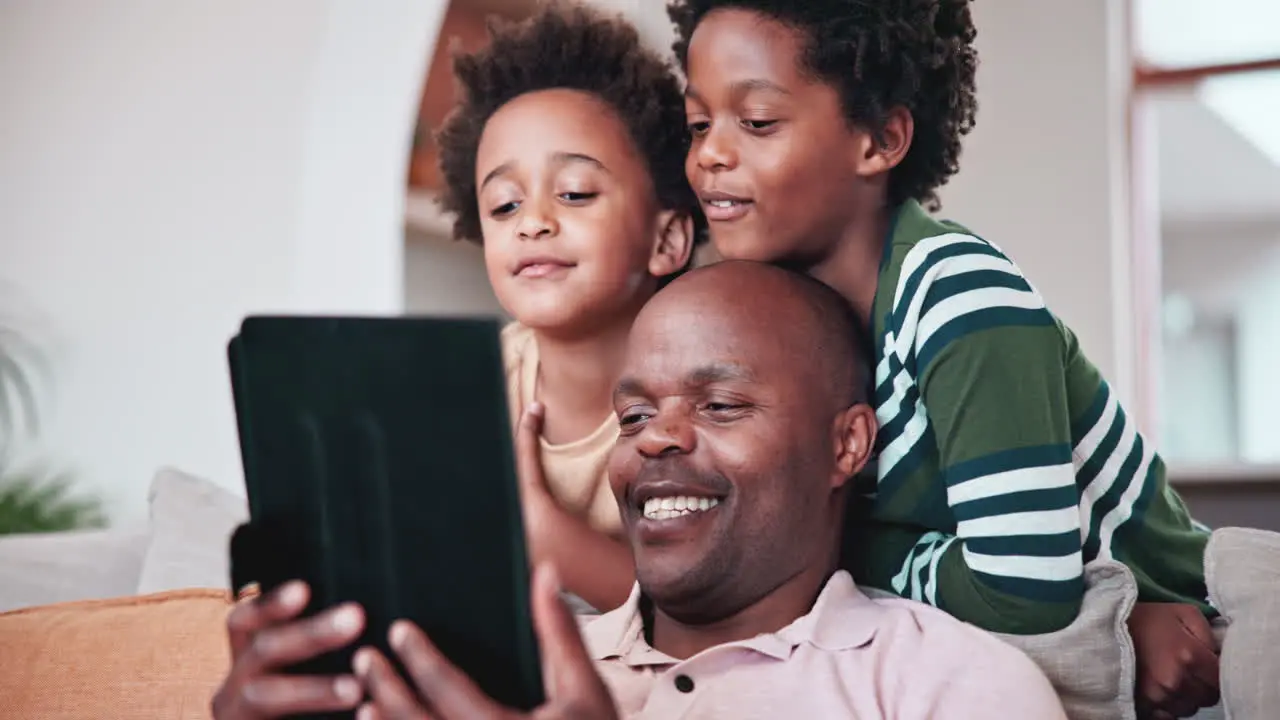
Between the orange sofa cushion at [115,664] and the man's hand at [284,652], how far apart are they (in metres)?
0.41

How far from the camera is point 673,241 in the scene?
4.71 feet

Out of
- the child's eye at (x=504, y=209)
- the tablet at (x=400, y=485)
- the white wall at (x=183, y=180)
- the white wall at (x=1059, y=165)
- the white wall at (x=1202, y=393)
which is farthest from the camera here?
the white wall at (x=1202, y=393)

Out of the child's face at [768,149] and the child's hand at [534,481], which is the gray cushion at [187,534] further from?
the child's face at [768,149]

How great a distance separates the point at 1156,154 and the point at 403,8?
1750mm

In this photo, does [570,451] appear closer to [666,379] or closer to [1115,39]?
[666,379]

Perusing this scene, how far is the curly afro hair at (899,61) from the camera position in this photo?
47.7 inches

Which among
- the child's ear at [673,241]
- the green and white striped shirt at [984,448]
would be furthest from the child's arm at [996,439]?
the child's ear at [673,241]

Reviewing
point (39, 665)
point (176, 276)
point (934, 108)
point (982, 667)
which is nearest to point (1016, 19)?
point (934, 108)

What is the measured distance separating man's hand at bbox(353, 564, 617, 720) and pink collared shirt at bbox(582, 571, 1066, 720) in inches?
6.8

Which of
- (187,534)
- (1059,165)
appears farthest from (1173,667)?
(187,534)

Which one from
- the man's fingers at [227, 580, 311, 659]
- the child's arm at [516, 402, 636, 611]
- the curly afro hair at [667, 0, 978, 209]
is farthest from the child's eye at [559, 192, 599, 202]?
the man's fingers at [227, 580, 311, 659]

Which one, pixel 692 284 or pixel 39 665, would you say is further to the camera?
pixel 39 665

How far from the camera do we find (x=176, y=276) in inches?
123

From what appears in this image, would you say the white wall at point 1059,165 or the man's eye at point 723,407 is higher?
the white wall at point 1059,165
